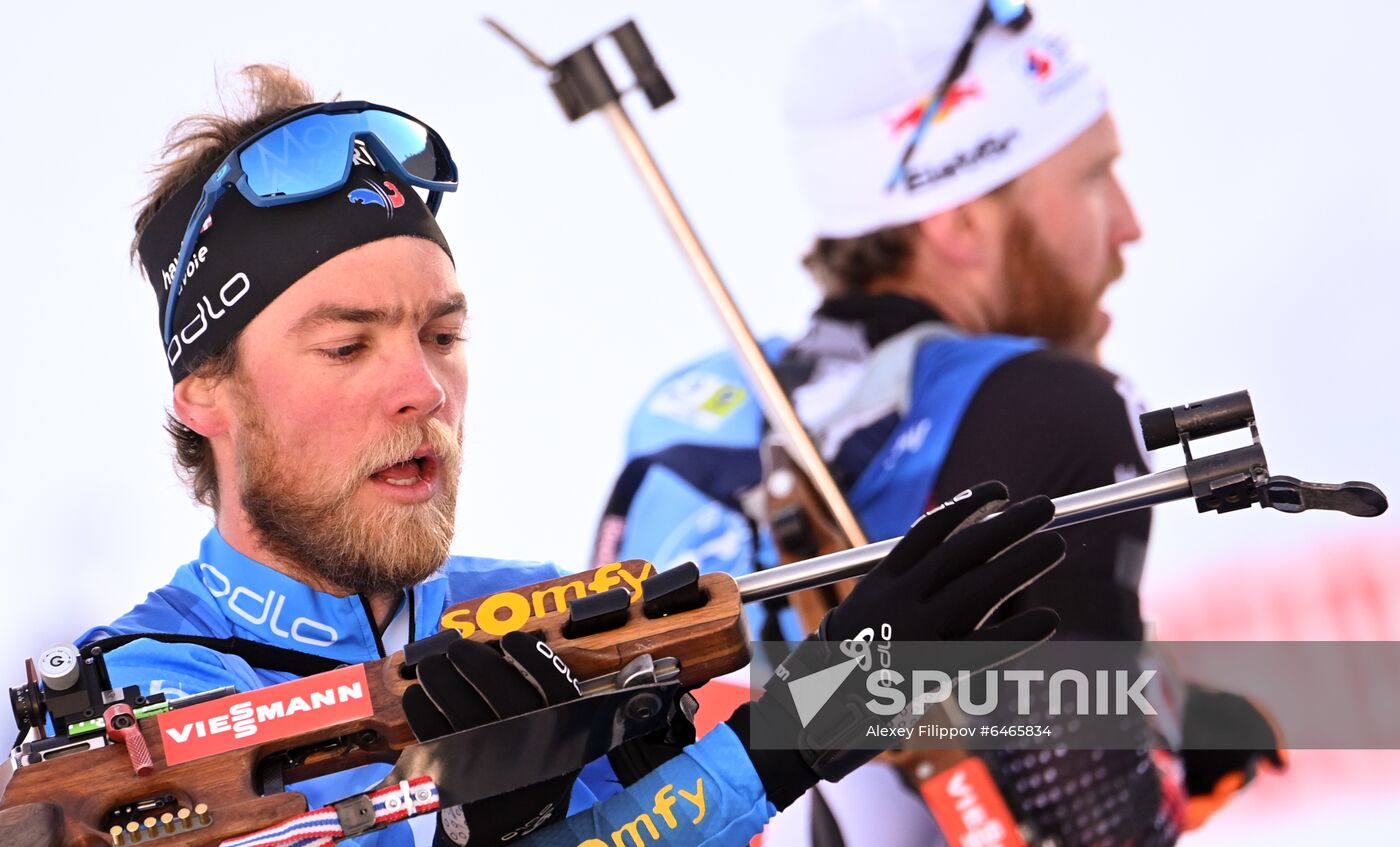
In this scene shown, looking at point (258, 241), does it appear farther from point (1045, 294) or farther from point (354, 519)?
point (1045, 294)

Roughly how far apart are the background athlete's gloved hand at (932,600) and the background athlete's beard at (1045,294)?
0.96 meters

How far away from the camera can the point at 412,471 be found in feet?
4.99

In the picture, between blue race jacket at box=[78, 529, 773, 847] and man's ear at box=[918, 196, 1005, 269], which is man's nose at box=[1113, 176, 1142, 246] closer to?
man's ear at box=[918, 196, 1005, 269]

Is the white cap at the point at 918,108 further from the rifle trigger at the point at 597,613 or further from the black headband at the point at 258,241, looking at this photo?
the rifle trigger at the point at 597,613

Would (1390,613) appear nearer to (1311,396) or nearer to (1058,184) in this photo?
(1311,396)

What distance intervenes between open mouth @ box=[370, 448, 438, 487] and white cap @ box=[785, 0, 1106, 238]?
2.95 feet

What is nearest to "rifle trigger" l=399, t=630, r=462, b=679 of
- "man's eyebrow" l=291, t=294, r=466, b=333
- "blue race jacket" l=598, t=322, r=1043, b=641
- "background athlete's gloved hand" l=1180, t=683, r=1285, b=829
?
"man's eyebrow" l=291, t=294, r=466, b=333

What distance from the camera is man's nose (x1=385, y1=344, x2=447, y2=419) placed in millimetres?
1467

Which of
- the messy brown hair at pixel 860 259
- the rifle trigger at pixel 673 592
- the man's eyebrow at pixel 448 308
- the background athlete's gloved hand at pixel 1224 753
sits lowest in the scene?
the background athlete's gloved hand at pixel 1224 753

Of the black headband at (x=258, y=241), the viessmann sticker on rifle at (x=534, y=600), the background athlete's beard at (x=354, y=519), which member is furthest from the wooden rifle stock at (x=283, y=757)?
the black headband at (x=258, y=241)

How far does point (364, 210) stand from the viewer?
156 centimetres

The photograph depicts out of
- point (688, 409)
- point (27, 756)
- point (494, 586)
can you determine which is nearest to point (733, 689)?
point (688, 409)

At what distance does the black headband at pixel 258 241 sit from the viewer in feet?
5.02

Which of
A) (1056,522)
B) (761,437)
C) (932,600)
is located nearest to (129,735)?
(932,600)
